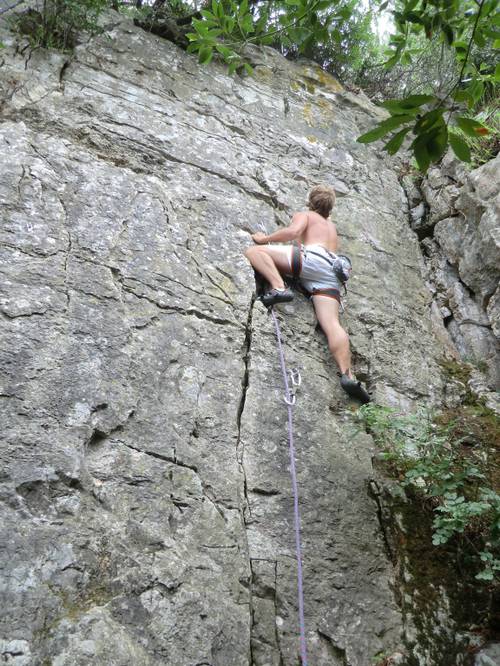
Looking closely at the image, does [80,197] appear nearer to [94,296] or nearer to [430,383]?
[94,296]

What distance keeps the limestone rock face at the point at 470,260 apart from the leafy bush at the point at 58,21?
404 centimetres

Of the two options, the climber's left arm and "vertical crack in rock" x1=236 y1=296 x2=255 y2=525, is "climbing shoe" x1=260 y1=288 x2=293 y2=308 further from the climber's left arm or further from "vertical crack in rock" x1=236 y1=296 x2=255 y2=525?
the climber's left arm

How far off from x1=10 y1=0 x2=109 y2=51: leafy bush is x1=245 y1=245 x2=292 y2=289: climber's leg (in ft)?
9.03

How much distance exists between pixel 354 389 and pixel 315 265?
3.90ft

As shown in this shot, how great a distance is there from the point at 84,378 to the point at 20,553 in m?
1.03

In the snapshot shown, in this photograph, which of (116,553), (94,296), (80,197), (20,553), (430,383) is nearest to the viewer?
(20,553)

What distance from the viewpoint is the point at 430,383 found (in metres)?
4.67

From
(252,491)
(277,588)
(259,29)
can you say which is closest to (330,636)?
(277,588)

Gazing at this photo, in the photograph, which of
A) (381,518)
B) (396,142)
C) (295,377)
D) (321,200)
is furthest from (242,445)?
(321,200)

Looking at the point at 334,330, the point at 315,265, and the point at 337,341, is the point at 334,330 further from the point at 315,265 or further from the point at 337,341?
the point at 315,265

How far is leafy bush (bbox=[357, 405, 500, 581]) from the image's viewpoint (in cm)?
314

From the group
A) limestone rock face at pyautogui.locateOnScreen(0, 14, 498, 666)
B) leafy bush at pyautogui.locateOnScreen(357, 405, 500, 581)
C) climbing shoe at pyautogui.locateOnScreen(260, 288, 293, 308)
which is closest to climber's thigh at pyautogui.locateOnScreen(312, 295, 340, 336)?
limestone rock face at pyautogui.locateOnScreen(0, 14, 498, 666)

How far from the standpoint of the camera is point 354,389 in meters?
4.09

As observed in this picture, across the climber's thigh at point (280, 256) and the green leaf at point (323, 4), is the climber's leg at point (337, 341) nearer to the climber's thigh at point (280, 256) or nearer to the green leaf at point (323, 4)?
the climber's thigh at point (280, 256)
